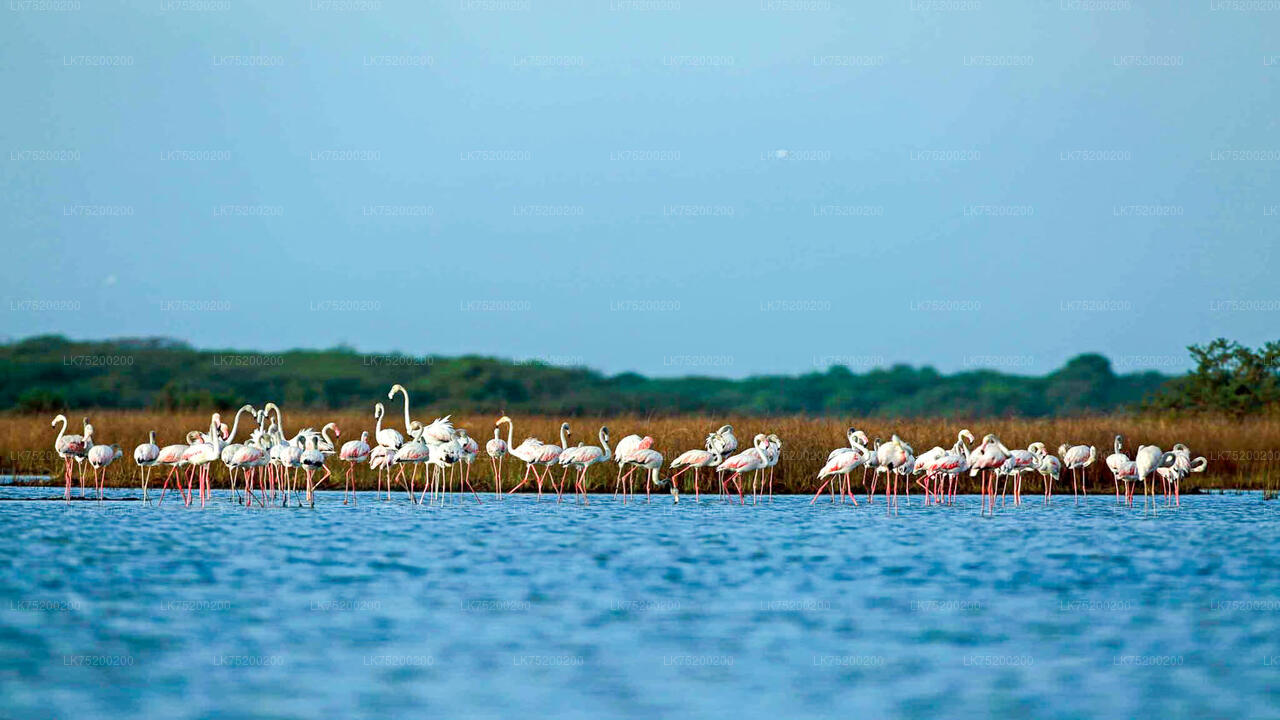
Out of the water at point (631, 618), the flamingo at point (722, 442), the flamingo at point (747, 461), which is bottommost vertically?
the water at point (631, 618)

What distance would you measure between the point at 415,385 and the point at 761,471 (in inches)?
1909

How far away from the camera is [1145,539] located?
52.5ft

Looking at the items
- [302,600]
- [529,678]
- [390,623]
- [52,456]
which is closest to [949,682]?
[529,678]

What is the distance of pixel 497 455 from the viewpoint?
2117 cm

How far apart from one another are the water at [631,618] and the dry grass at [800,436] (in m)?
6.40

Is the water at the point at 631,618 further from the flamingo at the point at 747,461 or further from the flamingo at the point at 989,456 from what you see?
the flamingo at the point at 747,461

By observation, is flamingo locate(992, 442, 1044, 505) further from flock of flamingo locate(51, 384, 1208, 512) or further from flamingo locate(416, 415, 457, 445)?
flamingo locate(416, 415, 457, 445)

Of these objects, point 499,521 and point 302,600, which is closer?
point 302,600

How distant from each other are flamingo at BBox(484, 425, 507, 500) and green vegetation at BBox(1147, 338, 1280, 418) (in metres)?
19.7

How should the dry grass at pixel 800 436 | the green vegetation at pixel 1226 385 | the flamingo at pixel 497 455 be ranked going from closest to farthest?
the flamingo at pixel 497 455
the dry grass at pixel 800 436
the green vegetation at pixel 1226 385

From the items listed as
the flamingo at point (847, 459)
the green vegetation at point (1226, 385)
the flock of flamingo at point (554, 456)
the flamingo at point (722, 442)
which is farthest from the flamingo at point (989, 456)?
the green vegetation at point (1226, 385)

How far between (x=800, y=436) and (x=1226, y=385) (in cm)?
1757

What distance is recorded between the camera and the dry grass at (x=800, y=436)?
23766 millimetres

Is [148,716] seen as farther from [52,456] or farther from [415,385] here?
[415,385]
